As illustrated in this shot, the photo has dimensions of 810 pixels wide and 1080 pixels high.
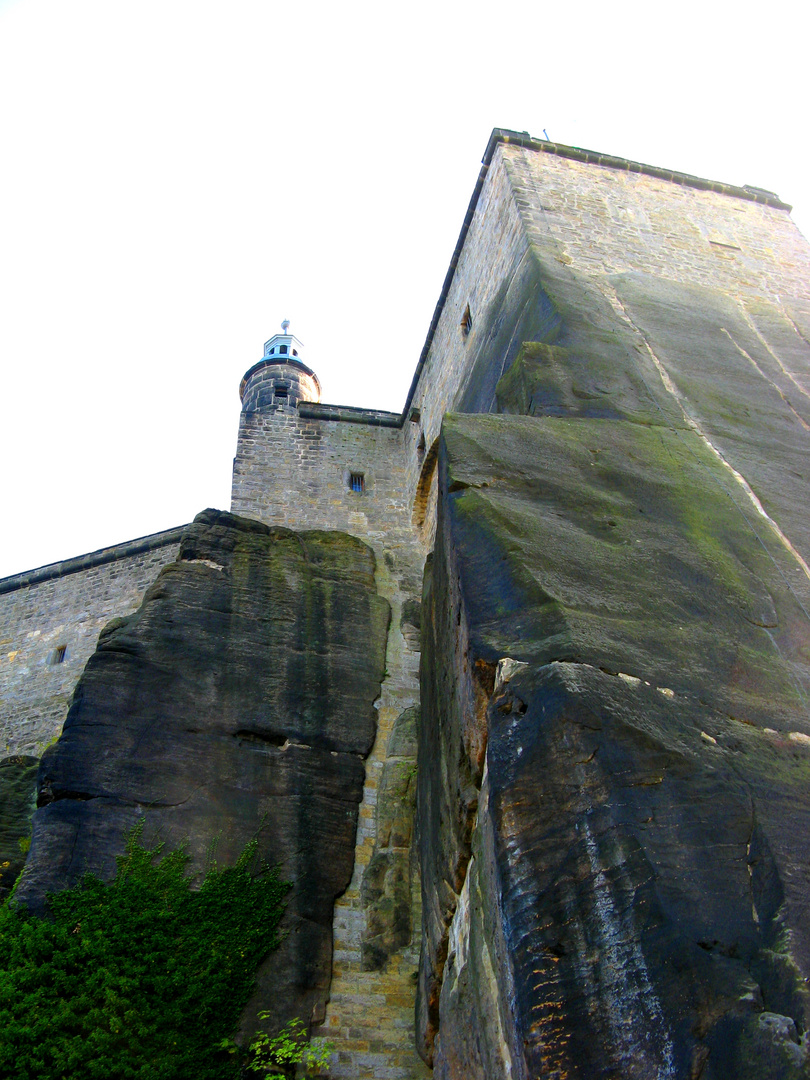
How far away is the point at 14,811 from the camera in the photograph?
9.55 m

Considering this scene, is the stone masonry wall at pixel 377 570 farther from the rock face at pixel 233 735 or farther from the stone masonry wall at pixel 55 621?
the stone masonry wall at pixel 55 621

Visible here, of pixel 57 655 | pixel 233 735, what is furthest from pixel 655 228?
pixel 57 655

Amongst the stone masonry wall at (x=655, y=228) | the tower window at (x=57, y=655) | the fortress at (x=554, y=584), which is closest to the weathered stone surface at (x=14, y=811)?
the fortress at (x=554, y=584)

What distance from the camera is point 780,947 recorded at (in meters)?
3.40

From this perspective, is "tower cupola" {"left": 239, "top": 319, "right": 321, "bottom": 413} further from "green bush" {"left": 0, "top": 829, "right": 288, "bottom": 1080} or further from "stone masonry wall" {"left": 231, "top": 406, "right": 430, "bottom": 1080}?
"green bush" {"left": 0, "top": 829, "right": 288, "bottom": 1080}

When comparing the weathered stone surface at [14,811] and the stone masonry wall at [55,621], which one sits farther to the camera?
the stone masonry wall at [55,621]

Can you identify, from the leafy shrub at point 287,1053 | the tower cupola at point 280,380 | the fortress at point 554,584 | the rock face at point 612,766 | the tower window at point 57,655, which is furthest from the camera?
the tower cupola at point 280,380

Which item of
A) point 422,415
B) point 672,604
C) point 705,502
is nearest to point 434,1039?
point 672,604

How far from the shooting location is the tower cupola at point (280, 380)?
48.5 ft

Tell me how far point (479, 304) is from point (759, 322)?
11.2 feet

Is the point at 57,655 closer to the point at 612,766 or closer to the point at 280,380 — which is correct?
the point at 280,380

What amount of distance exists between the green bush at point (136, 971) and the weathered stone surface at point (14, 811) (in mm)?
1404

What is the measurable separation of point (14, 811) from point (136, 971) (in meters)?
3.51

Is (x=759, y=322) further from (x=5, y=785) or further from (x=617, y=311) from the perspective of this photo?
(x=5, y=785)
